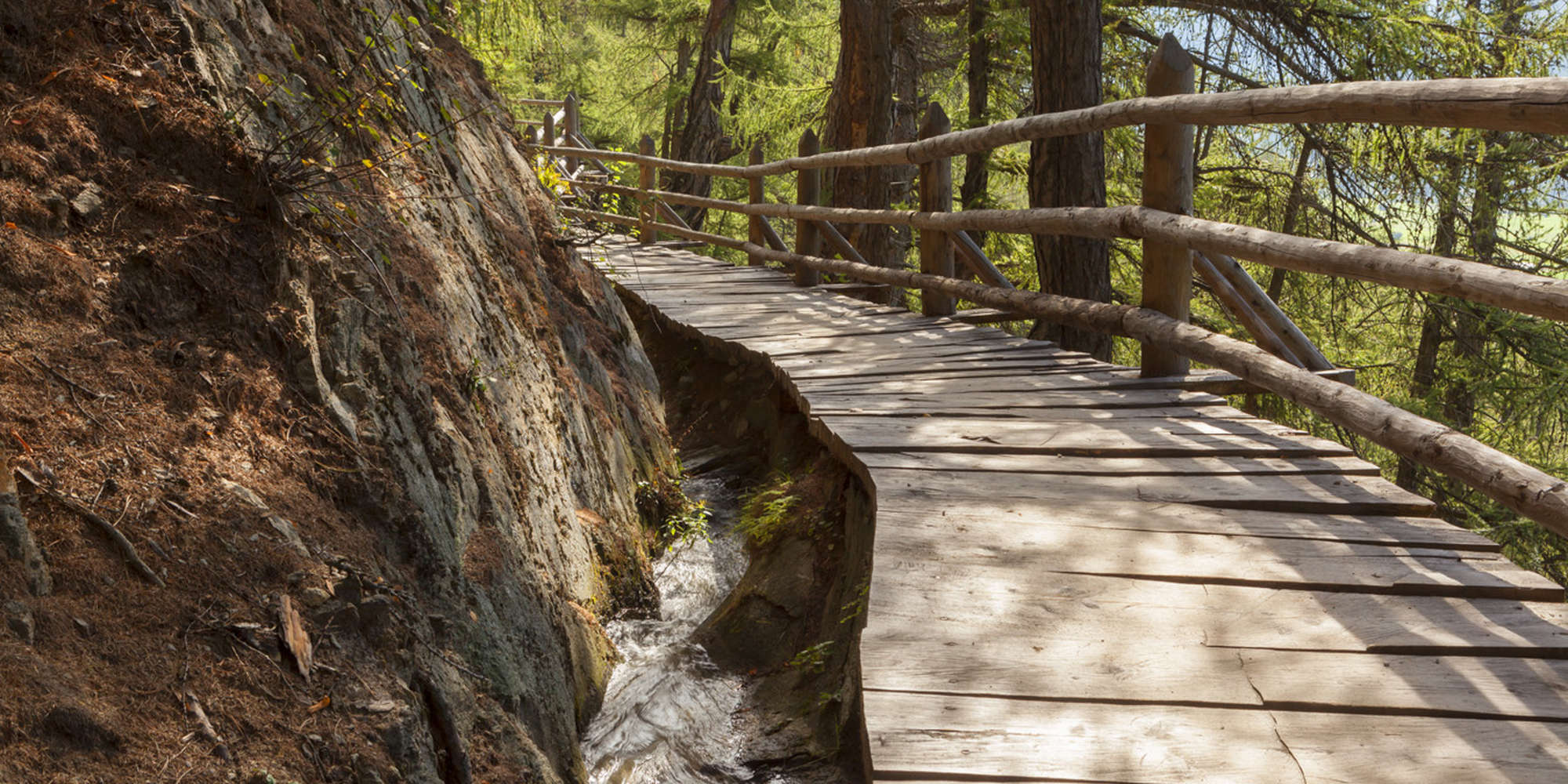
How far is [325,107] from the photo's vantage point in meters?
3.38

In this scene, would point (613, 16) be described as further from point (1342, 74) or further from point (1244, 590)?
point (1244, 590)

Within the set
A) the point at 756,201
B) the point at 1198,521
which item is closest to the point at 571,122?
the point at 756,201

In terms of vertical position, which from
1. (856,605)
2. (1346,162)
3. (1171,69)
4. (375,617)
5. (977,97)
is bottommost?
(856,605)

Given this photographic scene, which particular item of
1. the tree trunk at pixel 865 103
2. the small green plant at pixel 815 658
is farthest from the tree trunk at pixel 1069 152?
the small green plant at pixel 815 658

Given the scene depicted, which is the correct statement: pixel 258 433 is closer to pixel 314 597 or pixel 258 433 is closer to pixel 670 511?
pixel 314 597

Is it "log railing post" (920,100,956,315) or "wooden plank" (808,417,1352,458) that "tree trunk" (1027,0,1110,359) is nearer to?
"log railing post" (920,100,956,315)

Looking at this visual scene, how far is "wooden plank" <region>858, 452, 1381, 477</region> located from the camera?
3865 mm

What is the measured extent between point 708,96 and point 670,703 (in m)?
13.8

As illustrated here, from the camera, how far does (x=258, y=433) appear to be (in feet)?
8.25

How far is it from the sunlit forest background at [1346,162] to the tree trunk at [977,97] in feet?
0.08

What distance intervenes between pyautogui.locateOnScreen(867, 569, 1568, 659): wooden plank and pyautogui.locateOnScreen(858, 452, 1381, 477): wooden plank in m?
0.97

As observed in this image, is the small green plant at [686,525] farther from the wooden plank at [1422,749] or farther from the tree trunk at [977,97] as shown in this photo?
the tree trunk at [977,97]

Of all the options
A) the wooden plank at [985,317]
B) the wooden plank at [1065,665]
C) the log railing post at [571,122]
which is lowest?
the wooden plank at [1065,665]

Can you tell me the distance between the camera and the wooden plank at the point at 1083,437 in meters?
4.10
